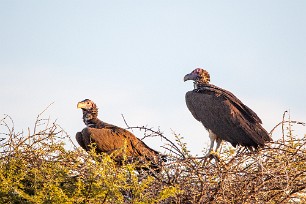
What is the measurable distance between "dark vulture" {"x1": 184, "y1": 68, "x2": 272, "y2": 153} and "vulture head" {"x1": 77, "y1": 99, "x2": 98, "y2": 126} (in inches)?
98.5

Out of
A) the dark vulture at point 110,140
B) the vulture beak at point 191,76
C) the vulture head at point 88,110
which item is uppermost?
the vulture beak at point 191,76

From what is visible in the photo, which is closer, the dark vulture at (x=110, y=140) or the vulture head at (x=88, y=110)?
the dark vulture at (x=110, y=140)

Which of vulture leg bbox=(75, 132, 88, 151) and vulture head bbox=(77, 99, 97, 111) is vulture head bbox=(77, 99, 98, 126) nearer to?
vulture head bbox=(77, 99, 97, 111)

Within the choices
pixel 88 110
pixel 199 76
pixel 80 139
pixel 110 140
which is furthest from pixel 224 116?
pixel 88 110

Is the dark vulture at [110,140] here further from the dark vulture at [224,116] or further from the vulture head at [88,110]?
the dark vulture at [224,116]

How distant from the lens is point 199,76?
10188 mm

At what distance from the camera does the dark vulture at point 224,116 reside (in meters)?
8.41

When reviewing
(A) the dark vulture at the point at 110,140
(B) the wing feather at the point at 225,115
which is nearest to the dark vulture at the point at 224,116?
(B) the wing feather at the point at 225,115

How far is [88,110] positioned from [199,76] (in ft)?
8.01

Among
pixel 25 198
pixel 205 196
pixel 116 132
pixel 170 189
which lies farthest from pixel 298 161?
pixel 116 132

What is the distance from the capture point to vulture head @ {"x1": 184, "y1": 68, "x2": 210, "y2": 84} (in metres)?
10.2

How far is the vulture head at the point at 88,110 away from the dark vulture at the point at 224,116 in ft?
8.21

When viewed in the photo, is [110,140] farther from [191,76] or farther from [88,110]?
[191,76]

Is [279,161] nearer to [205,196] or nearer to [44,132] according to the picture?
[205,196]
